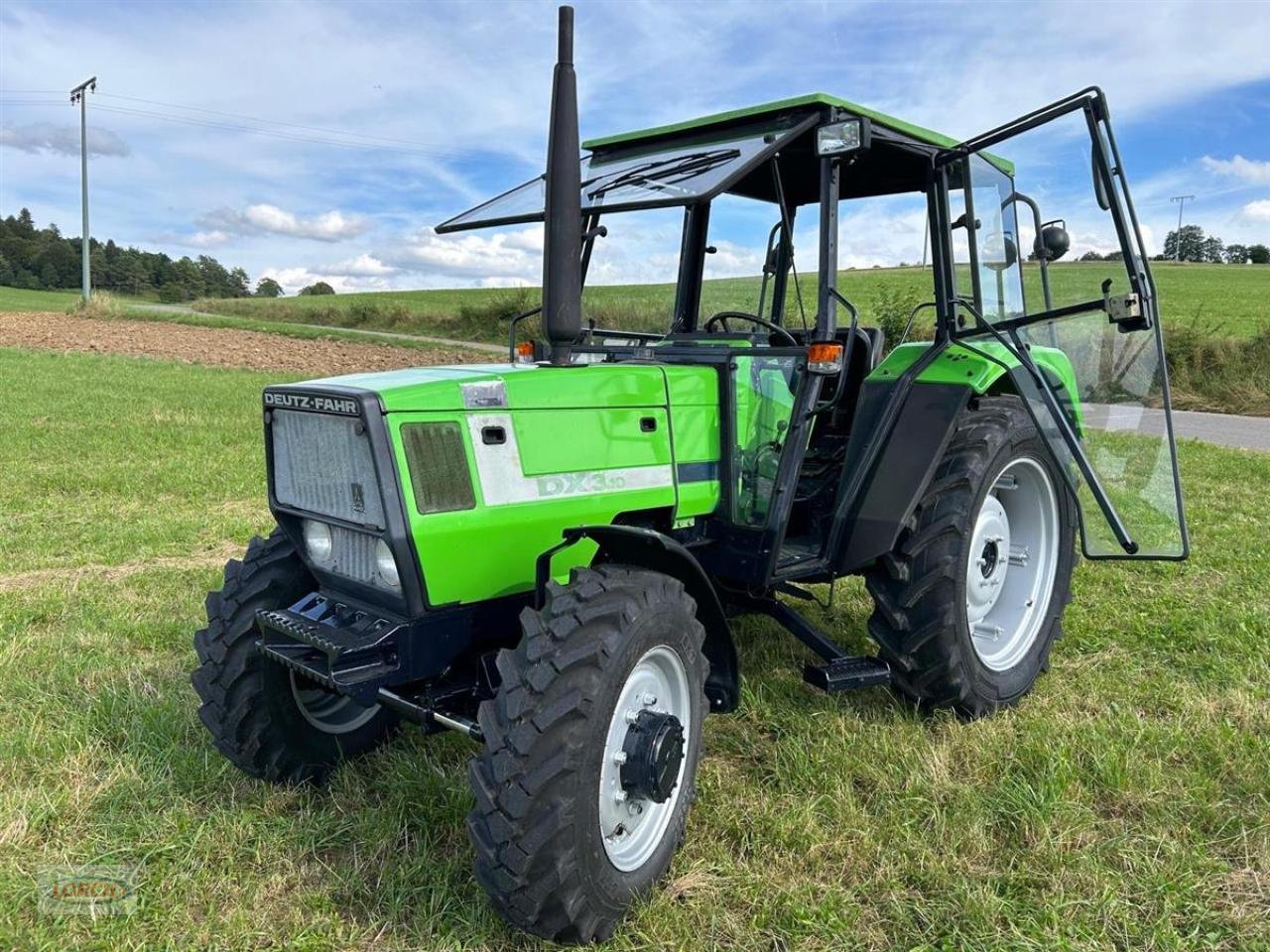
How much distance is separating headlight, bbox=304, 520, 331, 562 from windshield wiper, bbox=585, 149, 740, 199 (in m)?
1.53

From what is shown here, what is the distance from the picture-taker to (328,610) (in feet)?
9.47

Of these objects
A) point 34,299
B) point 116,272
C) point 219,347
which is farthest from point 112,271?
point 219,347

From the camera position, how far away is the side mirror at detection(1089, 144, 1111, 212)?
347 cm

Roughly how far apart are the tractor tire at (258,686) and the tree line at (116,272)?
6174cm

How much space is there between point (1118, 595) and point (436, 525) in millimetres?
4245

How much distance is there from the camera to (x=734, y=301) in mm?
4211

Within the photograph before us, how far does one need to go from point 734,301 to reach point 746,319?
17 cm

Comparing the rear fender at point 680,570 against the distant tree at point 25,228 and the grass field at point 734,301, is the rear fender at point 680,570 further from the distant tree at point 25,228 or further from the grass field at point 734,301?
the distant tree at point 25,228

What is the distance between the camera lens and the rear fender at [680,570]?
2623 millimetres

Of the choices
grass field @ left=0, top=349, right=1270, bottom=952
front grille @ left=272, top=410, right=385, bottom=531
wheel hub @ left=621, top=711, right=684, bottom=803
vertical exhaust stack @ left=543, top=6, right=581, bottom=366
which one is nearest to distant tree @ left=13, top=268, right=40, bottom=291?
grass field @ left=0, top=349, right=1270, bottom=952

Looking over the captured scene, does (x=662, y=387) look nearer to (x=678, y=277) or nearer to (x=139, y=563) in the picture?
(x=678, y=277)

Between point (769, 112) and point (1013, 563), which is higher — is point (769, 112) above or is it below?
above

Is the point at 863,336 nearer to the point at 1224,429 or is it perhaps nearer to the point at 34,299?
the point at 1224,429

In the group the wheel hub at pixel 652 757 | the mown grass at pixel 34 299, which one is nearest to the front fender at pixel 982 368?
the wheel hub at pixel 652 757
